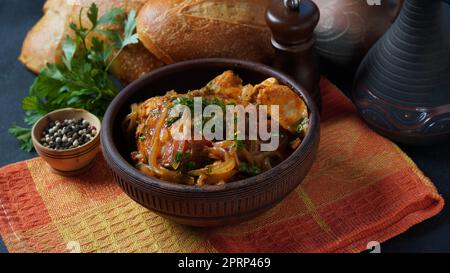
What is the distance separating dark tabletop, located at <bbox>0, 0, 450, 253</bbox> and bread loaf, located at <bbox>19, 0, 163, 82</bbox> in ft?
0.38

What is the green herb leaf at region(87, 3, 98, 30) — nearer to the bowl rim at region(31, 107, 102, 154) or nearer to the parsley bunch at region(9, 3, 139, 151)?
the parsley bunch at region(9, 3, 139, 151)

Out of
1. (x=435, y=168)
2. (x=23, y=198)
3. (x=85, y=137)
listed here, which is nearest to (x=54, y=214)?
(x=23, y=198)

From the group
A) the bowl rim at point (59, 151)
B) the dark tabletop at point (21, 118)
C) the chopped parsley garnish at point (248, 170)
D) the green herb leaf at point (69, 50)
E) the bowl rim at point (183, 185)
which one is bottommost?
the dark tabletop at point (21, 118)

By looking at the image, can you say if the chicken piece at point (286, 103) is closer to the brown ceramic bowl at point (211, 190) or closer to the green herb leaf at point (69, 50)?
the brown ceramic bowl at point (211, 190)

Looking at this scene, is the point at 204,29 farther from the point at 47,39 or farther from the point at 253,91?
the point at 47,39

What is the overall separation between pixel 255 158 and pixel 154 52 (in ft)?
2.74

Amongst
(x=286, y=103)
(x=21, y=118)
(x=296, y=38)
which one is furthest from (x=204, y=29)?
(x=21, y=118)

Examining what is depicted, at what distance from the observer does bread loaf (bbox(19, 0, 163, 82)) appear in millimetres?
2430

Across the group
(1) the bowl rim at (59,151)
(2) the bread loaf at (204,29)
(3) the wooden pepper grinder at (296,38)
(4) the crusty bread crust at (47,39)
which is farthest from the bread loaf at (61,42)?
(3) the wooden pepper grinder at (296,38)

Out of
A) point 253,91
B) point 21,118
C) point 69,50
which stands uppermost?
point 253,91

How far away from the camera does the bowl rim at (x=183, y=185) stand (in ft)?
5.10

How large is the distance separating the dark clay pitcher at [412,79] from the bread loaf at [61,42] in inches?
36.2

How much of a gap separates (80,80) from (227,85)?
67cm

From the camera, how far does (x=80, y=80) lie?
7.43 feet
